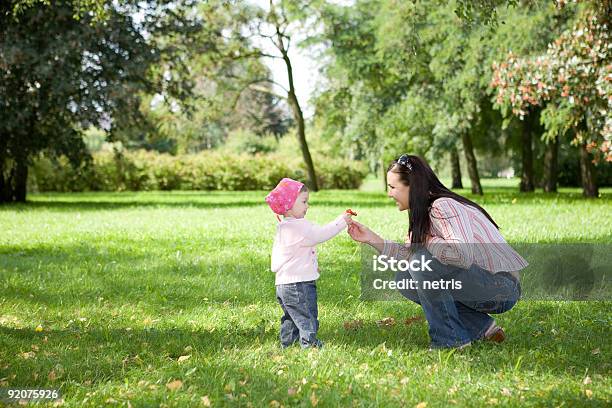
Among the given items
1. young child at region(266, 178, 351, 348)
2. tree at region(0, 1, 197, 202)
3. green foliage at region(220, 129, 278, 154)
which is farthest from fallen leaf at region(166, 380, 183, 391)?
green foliage at region(220, 129, 278, 154)

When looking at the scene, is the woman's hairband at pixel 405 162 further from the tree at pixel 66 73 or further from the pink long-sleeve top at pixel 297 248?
the tree at pixel 66 73

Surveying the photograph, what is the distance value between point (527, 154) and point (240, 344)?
965 inches

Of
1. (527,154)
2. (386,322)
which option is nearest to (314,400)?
(386,322)

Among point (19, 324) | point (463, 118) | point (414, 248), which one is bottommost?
point (19, 324)

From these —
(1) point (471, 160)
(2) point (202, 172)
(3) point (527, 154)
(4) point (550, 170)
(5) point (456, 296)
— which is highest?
(3) point (527, 154)

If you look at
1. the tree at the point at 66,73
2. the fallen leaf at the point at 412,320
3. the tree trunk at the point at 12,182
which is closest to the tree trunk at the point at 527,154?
the tree at the point at 66,73

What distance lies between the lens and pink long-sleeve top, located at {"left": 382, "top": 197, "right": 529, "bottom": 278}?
453cm

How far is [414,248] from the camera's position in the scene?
464 cm

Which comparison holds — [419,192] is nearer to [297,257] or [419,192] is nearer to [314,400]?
[297,257]

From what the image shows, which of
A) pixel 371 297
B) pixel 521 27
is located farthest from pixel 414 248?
pixel 521 27

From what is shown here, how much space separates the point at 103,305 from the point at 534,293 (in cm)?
389

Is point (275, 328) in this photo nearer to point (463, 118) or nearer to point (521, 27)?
point (521, 27)

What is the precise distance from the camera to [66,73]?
19.5 metres

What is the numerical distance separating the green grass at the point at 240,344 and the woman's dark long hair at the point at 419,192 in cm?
78
